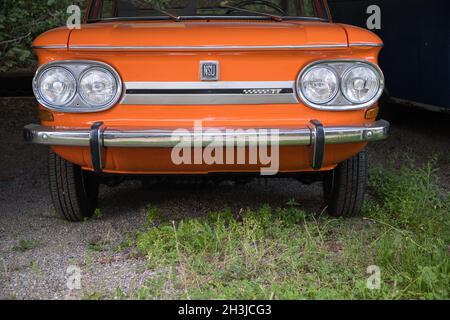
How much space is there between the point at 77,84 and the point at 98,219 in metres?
1.10

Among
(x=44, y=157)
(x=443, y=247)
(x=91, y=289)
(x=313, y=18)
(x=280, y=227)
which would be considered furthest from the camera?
(x=44, y=157)

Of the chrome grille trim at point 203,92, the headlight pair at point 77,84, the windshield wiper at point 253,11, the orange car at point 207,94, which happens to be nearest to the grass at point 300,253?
the orange car at point 207,94

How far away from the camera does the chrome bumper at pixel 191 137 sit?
3.23 m

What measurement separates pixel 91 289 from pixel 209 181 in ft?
3.68

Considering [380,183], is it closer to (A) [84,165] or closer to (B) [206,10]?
(B) [206,10]

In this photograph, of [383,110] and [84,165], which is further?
[383,110]

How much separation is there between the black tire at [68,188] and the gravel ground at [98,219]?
0.10m

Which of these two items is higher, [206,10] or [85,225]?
[206,10]

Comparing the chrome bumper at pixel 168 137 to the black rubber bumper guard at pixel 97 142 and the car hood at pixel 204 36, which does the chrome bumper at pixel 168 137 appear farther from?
the car hood at pixel 204 36

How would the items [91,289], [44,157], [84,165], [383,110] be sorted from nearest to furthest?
[91,289] < [84,165] < [44,157] < [383,110]

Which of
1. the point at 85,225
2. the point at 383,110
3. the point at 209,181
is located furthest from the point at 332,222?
the point at 383,110

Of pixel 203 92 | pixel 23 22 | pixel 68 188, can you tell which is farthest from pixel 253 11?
pixel 23 22

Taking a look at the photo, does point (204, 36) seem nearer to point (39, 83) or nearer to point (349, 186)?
point (39, 83)

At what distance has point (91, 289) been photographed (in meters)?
3.02
